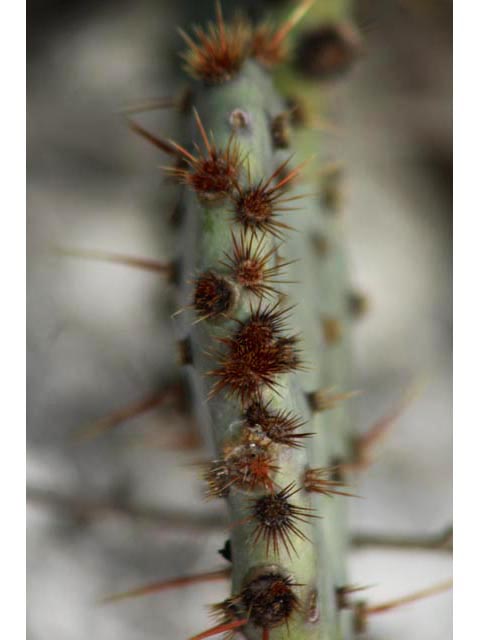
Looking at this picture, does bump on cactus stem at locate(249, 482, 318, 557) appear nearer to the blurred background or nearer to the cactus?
the cactus

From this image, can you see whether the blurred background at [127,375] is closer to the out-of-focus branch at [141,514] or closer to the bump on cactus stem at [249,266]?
the out-of-focus branch at [141,514]

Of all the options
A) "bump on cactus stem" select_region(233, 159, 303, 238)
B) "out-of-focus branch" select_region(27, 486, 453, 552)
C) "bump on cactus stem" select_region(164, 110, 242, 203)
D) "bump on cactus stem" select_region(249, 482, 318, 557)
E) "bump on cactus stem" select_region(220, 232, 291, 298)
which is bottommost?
"bump on cactus stem" select_region(249, 482, 318, 557)

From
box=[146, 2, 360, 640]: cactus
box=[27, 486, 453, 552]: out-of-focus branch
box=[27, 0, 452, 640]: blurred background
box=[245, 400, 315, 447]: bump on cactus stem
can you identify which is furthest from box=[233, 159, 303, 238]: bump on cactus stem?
box=[27, 486, 453, 552]: out-of-focus branch

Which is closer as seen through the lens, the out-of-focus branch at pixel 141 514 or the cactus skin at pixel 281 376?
the cactus skin at pixel 281 376

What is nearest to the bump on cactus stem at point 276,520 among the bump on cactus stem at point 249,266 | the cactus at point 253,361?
the cactus at point 253,361

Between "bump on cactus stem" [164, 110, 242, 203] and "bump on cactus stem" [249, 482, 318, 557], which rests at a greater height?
"bump on cactus stem" [164, 110, 242, 203]
